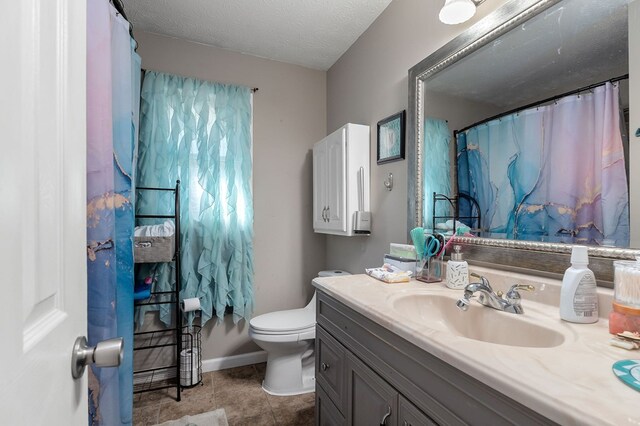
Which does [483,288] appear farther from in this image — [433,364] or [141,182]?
[141,182]

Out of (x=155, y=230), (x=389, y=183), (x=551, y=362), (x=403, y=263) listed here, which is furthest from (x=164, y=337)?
(x=551, y=362)

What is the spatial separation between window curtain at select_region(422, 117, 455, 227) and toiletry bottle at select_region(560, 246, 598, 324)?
589 mm

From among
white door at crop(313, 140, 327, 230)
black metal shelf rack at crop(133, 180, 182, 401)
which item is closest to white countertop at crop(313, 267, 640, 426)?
white door at crop(313, 140, 327, 230)

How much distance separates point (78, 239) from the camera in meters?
0.52

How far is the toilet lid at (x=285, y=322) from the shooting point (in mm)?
1826

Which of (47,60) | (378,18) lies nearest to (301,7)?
(378,18)

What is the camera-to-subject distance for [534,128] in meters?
1.02

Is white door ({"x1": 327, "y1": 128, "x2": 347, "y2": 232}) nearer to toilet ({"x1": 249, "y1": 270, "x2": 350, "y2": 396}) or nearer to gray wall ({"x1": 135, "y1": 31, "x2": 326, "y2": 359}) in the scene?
gray wall ({"x1": 135, "y1": 31, "x2": 326, "y2": 359})

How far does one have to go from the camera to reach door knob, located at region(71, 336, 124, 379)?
491 mm

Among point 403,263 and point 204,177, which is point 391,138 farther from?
point 204,177

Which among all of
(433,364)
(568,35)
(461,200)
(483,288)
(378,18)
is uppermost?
(378,18)

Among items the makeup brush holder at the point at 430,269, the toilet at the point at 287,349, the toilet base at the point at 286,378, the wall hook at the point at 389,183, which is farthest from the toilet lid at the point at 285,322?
the wall hook at the point at 389,183

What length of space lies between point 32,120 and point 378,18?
200 centimetres

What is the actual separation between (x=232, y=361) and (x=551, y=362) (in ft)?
7.22
